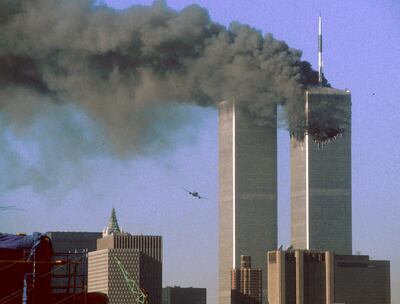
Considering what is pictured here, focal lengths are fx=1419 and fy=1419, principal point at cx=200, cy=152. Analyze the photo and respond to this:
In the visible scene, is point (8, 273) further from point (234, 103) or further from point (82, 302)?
point (234, 103)

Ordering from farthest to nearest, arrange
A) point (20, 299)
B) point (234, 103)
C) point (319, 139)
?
point (234, 103) < point (319, 139) < point (20, 299)

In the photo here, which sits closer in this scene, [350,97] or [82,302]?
[82,302]

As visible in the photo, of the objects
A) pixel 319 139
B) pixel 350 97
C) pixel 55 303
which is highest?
pixel 350 97

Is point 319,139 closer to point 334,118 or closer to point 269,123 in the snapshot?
A: point 334,118

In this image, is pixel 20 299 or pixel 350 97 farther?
pixel 350 97

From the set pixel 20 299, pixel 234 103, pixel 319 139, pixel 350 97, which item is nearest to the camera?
pixel 20 299

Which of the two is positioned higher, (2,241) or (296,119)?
(296,119)

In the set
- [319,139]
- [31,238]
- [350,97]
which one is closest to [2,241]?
[31,238]

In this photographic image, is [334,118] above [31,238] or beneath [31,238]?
above

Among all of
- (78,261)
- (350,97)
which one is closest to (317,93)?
(78,261)
